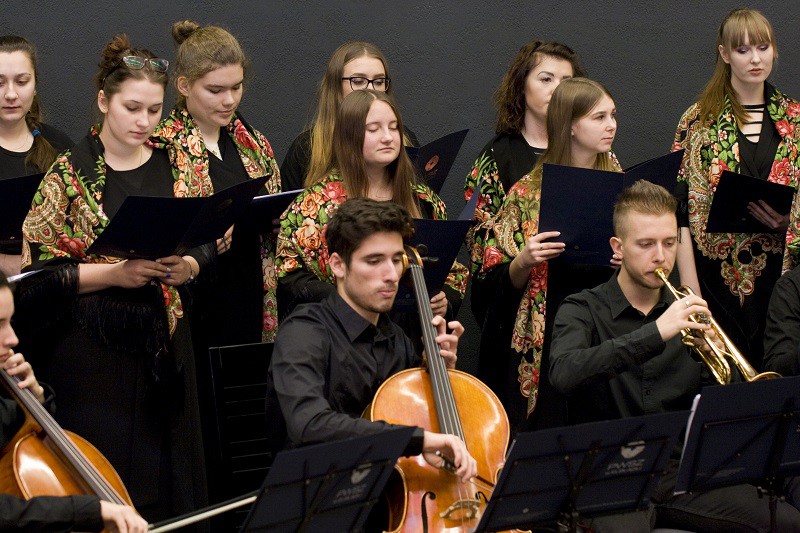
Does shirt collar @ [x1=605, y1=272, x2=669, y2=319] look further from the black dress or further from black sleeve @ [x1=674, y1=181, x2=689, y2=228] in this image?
the black dress

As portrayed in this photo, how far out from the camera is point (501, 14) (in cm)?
491

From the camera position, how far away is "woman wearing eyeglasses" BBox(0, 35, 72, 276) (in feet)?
11.9

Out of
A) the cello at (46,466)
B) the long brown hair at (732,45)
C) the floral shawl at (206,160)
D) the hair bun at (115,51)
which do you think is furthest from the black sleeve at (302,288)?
the long brown hair at (732,45)

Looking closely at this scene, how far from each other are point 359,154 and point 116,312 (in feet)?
2.78

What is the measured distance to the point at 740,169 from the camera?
4.04m

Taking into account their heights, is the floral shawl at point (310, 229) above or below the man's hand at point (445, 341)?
above

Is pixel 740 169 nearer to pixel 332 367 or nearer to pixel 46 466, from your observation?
pixel 332 367

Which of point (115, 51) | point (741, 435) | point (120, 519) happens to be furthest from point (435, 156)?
point (120, 519)

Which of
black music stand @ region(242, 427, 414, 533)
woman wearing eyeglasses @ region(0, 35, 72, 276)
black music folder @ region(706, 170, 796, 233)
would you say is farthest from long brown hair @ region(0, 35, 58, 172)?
black music folder @ region(706, 170, 796, 233)

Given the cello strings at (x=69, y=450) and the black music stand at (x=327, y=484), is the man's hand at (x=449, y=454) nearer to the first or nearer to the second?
the black music stand at (x=327, y=484)

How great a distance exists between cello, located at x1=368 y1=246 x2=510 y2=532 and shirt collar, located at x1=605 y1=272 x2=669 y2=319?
1.61ft

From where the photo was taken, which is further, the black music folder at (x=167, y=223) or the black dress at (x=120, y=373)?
the black dress at (x=120, y=373)

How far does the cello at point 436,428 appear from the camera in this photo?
8.04ft

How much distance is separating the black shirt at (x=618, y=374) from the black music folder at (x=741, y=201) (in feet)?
2.43
